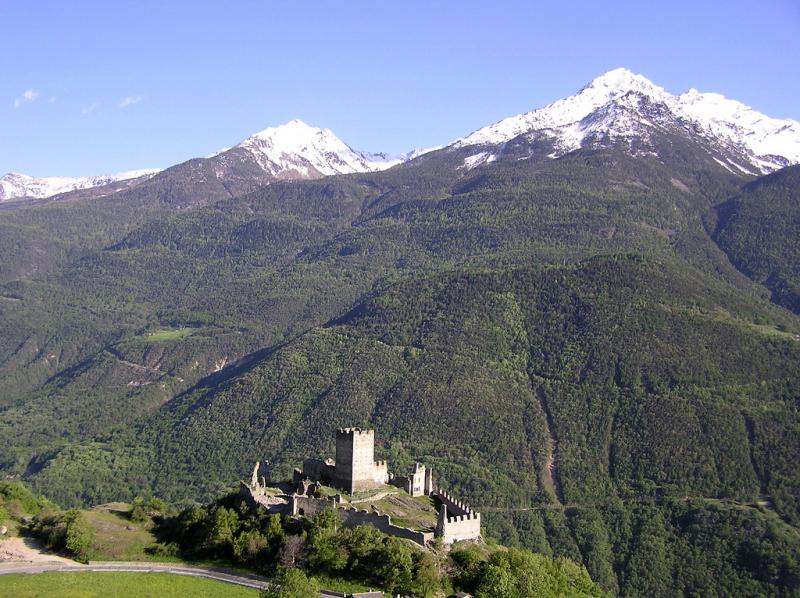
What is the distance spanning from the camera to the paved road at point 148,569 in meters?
97.6

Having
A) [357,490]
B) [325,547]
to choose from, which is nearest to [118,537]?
[357,490]

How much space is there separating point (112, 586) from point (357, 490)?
2828cm

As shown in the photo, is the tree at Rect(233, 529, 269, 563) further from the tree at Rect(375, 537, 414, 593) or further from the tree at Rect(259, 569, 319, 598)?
the tree at Rect(375, 537, 414, 593)

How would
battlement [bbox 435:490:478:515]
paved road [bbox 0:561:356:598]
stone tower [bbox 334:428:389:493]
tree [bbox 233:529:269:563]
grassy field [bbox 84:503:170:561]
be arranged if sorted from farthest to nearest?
stone tower [bbox 334:428:389:493] < battlement [bbox 435:490:478:515] < grassy field [bbox 84:503:170:561] < tree [bbox 233:529:269:563] < paved road [bbox 0:561:356:598]

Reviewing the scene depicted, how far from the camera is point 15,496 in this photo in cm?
12656

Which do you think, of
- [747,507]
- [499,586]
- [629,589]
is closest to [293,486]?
[499,586]

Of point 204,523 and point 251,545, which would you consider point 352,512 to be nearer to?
point 251,545

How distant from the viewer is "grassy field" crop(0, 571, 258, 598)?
90.9 meters

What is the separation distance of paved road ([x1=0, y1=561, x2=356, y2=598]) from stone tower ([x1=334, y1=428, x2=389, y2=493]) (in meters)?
16.5

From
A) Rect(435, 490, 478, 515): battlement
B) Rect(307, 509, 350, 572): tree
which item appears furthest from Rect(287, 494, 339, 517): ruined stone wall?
Rect(435, 490, 478, 515): battlement

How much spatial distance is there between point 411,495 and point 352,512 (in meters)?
14.8

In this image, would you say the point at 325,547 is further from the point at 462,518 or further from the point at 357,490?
the point at 462,518

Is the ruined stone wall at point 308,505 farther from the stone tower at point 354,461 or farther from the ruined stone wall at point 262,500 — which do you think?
the stone tower at point 354,461

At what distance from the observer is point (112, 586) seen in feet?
308
